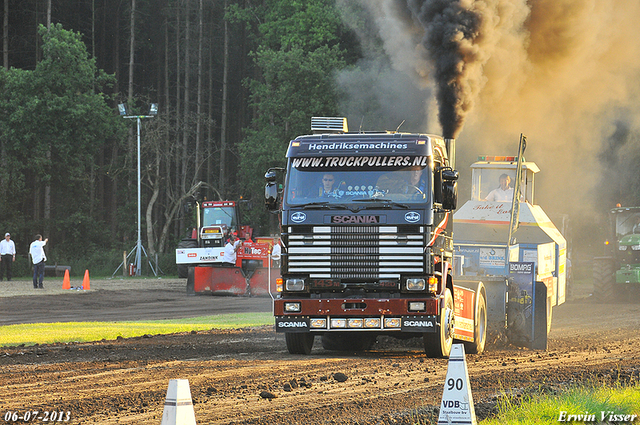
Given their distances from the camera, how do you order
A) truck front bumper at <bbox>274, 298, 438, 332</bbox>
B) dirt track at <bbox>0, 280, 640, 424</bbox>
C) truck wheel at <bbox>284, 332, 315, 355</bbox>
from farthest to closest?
1. truck wheel at <bbox>284, 332, 315, 355</bbox>
2. truck front bumper at <bbox>274, 298, 438, 332</bbox>
3. dirt track at <bbox>0, 280, 640, 424</bbox>

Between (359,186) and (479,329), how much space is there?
3.54m

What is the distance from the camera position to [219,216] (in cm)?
3806

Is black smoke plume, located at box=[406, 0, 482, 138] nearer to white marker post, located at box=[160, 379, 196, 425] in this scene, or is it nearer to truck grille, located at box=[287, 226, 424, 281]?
truck grille, located at box=[287, 226, 424, 281]

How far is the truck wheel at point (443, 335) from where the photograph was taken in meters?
12.1

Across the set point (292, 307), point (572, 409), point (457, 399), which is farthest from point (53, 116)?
point (457, 399)

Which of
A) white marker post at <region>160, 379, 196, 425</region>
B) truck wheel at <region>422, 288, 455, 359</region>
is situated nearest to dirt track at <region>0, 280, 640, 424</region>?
truck wheel at <region>422, 288, 455, 359</region>

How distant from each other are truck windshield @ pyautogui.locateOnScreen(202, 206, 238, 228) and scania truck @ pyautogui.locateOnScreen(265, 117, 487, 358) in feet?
84.9

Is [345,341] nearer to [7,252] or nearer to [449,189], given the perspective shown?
[449,189]

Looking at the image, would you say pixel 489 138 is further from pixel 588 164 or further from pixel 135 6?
A: pixel 135 6

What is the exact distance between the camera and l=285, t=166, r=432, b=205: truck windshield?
11.9 meters

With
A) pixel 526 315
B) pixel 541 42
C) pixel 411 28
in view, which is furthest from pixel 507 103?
pixel 526 315

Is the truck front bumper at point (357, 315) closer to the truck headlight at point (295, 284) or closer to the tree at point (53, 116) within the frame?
the truck headlight at point (295, 284)

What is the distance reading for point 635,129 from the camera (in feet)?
111

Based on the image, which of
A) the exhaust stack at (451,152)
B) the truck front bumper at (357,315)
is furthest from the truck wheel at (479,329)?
the exhaust stack at (451,152)
